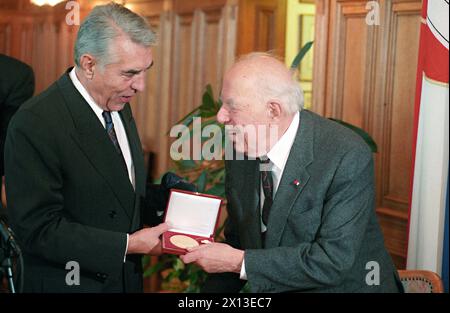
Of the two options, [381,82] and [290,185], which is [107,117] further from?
[381,82]

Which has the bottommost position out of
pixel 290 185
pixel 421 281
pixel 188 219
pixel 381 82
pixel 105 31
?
pixel 421 281

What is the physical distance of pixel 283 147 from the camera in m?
2.27

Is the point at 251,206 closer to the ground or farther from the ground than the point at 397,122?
closer to the ground

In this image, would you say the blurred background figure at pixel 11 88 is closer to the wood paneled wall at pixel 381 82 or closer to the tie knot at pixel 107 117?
the tie knot at pixel 107 117

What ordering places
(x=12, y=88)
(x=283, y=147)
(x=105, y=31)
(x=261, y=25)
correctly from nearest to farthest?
(x=105, y=31) → (x=283, y=147) → (x=12, y=88) → (x=261, y=25)

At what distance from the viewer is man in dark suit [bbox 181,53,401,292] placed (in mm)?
2129

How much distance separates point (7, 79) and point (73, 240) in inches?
73.2

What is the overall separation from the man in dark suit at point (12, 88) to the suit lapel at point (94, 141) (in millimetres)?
1508

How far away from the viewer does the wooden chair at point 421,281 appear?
2.52 meters

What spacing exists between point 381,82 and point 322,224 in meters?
1.47

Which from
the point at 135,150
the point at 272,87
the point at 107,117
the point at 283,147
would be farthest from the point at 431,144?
the point at 107,117

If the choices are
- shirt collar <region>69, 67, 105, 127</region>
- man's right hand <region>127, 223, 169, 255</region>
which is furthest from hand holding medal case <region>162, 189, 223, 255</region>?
shirt collar <region>69, 67, 105, 127</region>

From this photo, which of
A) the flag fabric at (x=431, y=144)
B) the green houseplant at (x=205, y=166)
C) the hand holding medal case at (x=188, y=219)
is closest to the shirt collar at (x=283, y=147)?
the hand holding medal case at (x=188, y=219)
